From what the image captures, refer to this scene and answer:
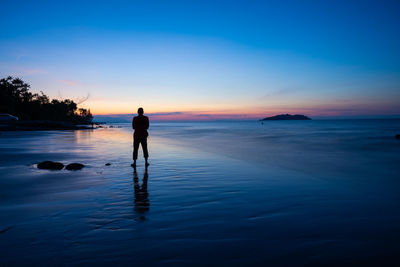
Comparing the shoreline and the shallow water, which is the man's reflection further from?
the shoreline

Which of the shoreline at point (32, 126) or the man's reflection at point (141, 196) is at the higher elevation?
the shoreline at point (32, 126)

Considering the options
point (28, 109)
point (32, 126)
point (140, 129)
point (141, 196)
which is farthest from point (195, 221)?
point (28, 109)

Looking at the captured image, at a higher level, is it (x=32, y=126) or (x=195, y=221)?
(x=32, y=126)

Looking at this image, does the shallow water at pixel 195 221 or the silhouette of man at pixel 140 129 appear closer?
the shallow water at pixel 195 221

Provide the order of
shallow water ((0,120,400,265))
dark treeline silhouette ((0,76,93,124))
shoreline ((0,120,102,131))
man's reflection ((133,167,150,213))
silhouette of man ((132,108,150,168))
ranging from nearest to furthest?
shallow water ((0,120,400,265))
man's reflection ((133,167,150,213))
silhouette of man ((132,108,150,168))
shoreline ((0,120,102,131))
dark treeline silhouette ((0,76,93,124))

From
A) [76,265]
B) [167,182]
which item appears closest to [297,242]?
[76,265]

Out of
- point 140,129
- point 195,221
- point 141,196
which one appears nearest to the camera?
point 195,221

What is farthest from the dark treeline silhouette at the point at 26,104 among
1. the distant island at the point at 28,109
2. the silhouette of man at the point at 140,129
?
the silhouette of man at the point at 140,129

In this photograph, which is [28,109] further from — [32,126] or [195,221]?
[195,221]

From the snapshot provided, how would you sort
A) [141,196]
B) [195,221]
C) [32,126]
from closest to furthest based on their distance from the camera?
1. [195,221]
2. [141,196]
3. [32,126]

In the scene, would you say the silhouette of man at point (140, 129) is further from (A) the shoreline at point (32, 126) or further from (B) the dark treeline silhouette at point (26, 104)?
(B) the dark treeline silhouette at point (26, 104)

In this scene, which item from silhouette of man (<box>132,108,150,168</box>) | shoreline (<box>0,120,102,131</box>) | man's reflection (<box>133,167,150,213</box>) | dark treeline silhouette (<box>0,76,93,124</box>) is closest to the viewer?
man's reflection (<box>133,167,150,213</box>)

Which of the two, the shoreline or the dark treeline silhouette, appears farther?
the dark treeline silhouette

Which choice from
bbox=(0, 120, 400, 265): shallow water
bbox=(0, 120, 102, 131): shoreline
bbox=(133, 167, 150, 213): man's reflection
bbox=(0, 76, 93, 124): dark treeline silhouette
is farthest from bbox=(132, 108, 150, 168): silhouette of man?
bbox=(0, 76, 93, 124): dark treeline silhouette
